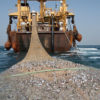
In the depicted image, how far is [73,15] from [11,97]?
2199 centimetres

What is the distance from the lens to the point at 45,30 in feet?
70.7

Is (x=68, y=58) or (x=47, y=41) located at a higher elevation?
(x=47, y=41)

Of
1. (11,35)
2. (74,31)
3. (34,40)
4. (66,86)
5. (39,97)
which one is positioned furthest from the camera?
(74,31)

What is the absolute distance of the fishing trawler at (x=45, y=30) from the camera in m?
18.9

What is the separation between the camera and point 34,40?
11.5 metres

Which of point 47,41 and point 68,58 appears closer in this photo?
point 68,58

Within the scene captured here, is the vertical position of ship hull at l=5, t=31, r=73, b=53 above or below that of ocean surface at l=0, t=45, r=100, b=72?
above

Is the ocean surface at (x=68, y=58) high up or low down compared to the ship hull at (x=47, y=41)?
down

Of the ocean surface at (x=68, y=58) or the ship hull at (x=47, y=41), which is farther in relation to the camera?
the ship hull at (x=47, y=41)

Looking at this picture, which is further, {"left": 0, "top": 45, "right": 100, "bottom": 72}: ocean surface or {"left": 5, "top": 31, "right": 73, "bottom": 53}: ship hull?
{"left": 5, "top": 31, "right": 73, "bottom": 53}: ship hull

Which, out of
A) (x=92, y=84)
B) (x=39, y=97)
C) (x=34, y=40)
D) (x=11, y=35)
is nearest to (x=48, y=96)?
(x=39, y=97)

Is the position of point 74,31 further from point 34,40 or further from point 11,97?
point 11,97

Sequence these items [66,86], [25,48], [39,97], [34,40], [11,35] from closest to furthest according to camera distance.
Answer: [39,97]
[66,86]
[34,40]
[25,48]
[11,35]

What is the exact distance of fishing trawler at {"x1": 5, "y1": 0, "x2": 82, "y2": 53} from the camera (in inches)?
745
